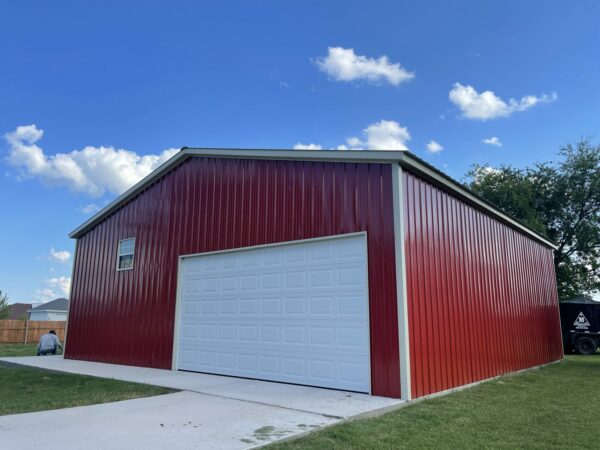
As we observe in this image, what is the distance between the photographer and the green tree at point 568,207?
2396 centimetres

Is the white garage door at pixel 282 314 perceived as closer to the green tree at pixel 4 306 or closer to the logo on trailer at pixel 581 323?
the logo on trailer at pixel 581 323

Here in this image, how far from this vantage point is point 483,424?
501cm

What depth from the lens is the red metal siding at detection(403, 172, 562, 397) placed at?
6.84m

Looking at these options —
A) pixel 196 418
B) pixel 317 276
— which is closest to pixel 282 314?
pixel 317 276

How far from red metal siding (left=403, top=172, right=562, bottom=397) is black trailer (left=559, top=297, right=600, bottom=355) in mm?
6703

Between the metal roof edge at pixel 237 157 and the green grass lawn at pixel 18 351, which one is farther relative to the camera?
the green grass lawn at pixel 18 351

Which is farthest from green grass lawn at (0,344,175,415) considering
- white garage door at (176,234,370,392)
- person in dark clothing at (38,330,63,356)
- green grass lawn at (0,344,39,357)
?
green grass lawn at (0,344,39,357)

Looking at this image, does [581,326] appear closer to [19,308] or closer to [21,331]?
[21,331]

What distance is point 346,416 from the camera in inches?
198

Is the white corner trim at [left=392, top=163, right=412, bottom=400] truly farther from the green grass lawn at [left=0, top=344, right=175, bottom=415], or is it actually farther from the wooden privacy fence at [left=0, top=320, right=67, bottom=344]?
the wooden privacy fence at [left=0, top=320, right=67, bottom=344]

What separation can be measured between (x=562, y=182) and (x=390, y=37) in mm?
17727

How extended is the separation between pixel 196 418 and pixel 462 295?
5.48 meters

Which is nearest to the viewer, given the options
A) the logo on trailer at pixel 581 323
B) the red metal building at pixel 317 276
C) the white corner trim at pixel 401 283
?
the white corner trim at pixel 401 283

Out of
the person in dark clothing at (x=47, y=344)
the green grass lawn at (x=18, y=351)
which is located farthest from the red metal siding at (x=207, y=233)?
Answer: the green grass lawn at (x=18, y=351)
